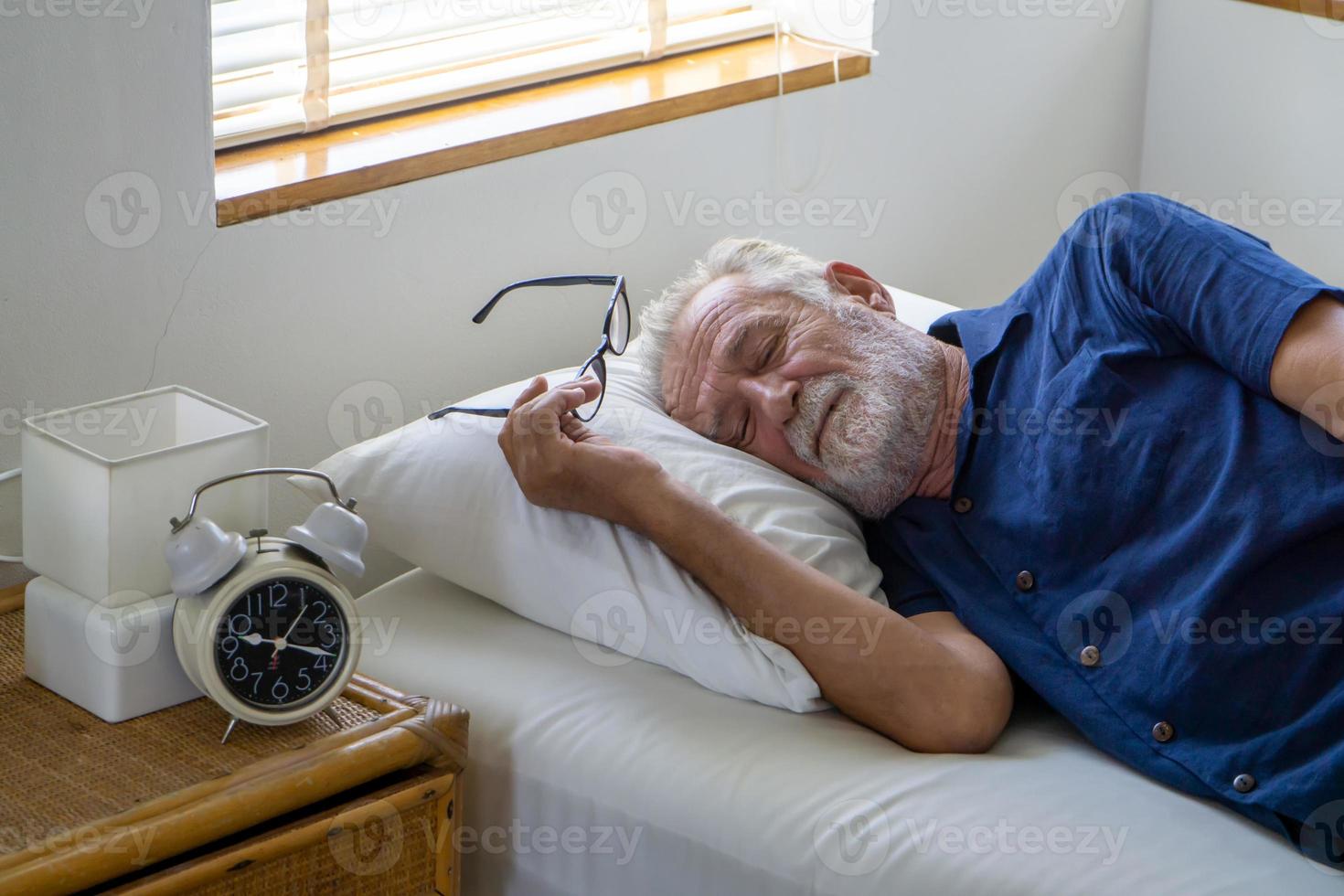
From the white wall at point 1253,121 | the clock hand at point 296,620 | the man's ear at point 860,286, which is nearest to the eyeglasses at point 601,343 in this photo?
the man's ear at point 860,286

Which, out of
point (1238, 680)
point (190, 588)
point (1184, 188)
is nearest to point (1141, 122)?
point (1184, 188)

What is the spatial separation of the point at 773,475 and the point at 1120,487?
35 centimetres

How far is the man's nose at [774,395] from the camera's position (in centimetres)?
150

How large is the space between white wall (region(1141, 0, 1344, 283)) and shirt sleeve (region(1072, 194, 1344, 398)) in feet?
3.69

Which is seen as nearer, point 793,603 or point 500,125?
point 793,603

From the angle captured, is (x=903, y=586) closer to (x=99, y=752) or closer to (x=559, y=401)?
(x=559, y=401)

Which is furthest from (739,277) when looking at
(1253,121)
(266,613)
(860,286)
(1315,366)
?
(1253,121)

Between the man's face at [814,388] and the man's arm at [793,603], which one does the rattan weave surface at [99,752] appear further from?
the man's face at [814,388]

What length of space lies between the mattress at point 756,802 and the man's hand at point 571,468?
0.47 feet

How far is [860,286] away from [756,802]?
2.33 feet

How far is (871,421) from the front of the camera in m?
1.48

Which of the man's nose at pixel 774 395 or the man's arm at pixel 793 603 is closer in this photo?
the man's arm at pixel 793 603

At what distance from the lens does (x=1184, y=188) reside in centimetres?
266

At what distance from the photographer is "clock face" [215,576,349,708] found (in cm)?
109
